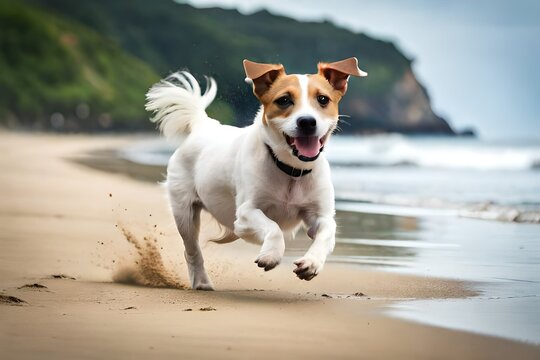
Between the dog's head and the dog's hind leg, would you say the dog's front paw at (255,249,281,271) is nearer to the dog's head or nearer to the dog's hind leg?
the dog's head

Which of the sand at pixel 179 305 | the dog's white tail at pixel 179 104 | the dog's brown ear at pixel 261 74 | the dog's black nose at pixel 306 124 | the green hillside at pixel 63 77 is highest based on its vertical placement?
the green hillside at pixel 63 77

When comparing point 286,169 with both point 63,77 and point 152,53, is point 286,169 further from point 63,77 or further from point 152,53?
point 152,53

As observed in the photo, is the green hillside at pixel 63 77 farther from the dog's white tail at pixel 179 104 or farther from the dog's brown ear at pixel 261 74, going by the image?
the dog's brown ear at pixel 261 74

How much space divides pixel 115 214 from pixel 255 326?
276 inches

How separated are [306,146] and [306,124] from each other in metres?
0.19

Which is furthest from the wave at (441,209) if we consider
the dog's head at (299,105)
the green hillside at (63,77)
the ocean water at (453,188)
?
the green hillside at (63,77)

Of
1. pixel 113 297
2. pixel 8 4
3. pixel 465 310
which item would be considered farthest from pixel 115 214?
pixel 8 4

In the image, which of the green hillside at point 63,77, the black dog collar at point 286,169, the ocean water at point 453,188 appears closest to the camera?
the black dog collar at point 286,169

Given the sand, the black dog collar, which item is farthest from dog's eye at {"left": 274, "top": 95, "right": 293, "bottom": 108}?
the sand

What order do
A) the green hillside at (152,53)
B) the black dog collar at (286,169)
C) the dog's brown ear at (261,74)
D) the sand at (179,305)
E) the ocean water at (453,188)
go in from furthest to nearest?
the green hillside at (152,53) → the ocean water at (453,188) → the black dog collar at (286,169) → the dog's brown ear at (261,74) → the sand at (179,305)

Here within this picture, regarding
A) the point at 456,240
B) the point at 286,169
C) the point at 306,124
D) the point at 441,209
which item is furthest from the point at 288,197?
the point at 441,209

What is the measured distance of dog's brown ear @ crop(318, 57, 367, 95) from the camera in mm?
6434

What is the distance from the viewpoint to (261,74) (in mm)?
6379

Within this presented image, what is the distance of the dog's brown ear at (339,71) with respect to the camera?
643cm
